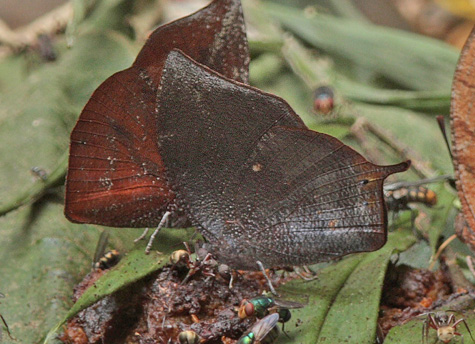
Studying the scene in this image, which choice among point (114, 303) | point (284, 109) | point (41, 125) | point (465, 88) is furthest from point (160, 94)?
point (41, 125)

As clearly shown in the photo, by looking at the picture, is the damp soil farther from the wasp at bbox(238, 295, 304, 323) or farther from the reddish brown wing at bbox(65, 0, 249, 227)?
the reddish brown wing at bbox(65, 0, 249, 227)

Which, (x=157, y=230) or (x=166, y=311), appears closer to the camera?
(x=166, y=311)

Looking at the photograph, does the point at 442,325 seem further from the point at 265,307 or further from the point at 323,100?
the point at 323,100

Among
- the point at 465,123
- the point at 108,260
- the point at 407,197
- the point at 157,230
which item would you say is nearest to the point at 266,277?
the point at 157,230

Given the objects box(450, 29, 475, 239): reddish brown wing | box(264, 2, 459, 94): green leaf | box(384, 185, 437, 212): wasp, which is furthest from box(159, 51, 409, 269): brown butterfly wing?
box(264, 2, 459, 94): green leaf

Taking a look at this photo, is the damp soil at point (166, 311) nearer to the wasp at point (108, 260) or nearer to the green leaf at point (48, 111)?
the wasp at point (108, 260)

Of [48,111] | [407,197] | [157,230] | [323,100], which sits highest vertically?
[48,111]
